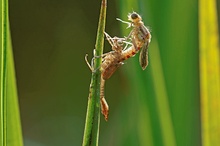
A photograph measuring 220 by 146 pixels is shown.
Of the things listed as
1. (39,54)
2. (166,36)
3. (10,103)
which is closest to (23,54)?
(39,54)

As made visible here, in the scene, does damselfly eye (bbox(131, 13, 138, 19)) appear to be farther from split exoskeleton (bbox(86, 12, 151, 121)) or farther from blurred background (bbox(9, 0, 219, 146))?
blurred background (bbox(9, 0, 219, 146))

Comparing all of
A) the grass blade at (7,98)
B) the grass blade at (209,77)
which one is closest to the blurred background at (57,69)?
the grass blade at (209,77)

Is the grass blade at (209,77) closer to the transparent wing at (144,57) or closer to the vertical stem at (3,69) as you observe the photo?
the transparent wing at (144,57)

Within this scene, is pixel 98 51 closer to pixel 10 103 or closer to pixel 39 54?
pixel 10 103

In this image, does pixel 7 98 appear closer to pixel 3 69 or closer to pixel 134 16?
pixel 3 69

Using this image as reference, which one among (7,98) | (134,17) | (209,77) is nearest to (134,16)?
(134,17)

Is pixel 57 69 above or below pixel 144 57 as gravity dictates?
above

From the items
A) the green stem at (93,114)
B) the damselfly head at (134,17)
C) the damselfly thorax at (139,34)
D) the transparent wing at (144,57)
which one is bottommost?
the green stem at (93,114)

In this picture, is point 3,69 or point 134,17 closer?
point 3,69

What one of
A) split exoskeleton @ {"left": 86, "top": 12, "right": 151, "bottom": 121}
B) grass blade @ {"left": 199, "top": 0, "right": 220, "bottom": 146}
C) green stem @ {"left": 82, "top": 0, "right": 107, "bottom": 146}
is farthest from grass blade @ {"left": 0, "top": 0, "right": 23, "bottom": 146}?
grass blade @ {"left": 199, "top": 0, "right": 220, "bottom": 146}

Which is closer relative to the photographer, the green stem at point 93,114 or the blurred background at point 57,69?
the green stem at point 93,114

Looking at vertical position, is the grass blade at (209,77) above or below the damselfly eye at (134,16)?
below
